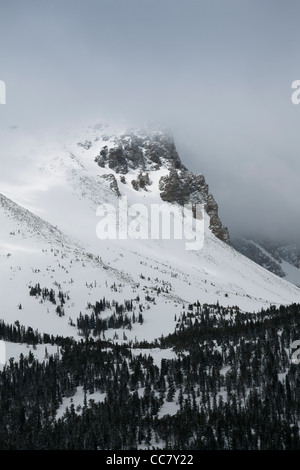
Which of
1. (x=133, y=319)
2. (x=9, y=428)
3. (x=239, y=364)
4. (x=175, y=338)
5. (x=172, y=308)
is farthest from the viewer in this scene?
(x=172, y=308)

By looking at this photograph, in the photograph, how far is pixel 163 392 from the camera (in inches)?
4670

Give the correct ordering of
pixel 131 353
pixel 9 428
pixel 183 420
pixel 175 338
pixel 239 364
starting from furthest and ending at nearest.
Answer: pixel 175 338, pixel 131 353, pixel 239 364, pixel 9 428, pixel 183 420

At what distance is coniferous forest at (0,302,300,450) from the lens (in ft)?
322

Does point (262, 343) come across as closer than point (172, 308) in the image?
Yes

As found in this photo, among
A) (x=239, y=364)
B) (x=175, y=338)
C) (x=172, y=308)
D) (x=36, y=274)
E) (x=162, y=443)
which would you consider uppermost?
(x=36, y=274)

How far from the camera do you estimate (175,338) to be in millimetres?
A: 156375

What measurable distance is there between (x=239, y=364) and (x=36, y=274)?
9213 centimetres

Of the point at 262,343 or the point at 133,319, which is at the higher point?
the point at 133,319

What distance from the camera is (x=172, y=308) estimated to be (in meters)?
190

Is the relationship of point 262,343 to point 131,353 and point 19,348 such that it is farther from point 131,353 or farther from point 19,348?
point 19,348

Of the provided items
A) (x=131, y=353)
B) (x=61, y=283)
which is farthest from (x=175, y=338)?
(x=61, y=283)

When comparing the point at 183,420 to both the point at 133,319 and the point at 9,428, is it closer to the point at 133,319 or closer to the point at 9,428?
the point at 9,428

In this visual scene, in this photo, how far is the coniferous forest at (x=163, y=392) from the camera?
98000 millimetres

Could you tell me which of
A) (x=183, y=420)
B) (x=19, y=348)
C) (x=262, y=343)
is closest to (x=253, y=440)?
(x=183, y=420)
